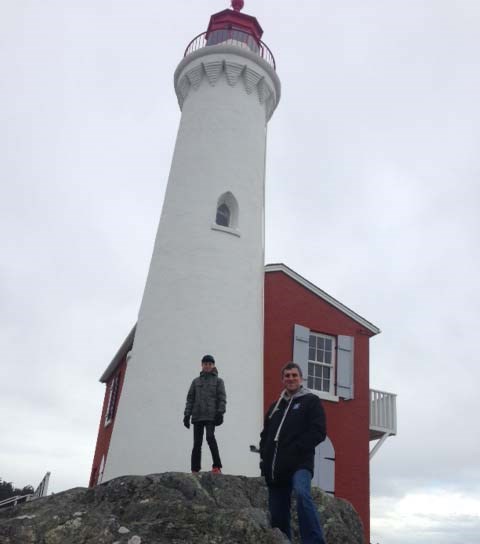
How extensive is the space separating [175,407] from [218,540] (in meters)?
5.31

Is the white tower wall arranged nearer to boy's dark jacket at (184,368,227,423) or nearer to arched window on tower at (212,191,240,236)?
arched window on tower at (212,191,240,236)

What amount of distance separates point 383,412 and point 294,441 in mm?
12000

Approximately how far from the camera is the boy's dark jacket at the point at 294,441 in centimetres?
516

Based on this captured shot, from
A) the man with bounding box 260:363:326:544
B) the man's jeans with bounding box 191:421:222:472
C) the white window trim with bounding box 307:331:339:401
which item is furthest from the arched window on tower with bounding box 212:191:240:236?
Answer: the man with bounding box 260:363:326:544

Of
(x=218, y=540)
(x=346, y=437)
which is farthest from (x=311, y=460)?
(x=346, y=437)

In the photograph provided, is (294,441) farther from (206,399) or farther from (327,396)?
(327,396)

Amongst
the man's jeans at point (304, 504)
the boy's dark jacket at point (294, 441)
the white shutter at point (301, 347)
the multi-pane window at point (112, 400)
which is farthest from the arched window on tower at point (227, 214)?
the man's jeans at point (304, 504)

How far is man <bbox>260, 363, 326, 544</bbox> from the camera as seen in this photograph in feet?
16.4

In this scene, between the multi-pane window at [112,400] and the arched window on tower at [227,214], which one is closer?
the arched window on tower at [227,214]

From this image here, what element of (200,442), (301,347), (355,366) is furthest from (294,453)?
(355,366)

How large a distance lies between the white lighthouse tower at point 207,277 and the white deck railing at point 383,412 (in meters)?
4.96

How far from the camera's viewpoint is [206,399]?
9086 millimetres

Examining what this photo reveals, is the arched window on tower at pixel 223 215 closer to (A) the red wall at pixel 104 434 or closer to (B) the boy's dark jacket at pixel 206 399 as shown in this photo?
(B) the boy's dark jacket at pixel 206 399

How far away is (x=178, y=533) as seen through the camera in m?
6.43
